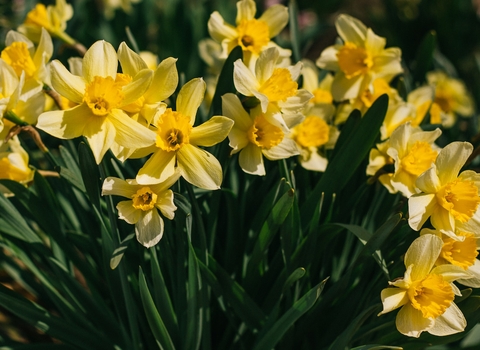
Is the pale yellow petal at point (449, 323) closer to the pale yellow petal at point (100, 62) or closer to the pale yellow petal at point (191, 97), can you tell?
the pale yellow petal at point (191, 97)

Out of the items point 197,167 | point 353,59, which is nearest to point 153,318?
point 197,167

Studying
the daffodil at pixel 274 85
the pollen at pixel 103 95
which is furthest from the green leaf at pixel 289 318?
the pollen at pixel 103 95

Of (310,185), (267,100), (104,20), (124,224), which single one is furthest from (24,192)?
(104,20)

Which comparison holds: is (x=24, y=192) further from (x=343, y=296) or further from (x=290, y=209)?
(x=343, y=296)

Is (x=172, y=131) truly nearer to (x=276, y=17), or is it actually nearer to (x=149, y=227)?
(x=149, y=227)

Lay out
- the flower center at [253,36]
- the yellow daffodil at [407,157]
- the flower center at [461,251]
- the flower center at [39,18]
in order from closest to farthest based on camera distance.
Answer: the flower center at [461,251], the yellow daffodil at [407,157], the flower center at [253,36], the flower center at [39,18]

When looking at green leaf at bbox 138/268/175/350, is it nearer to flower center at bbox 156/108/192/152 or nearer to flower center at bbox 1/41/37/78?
→ flower center at bbox 156/108/192/152
